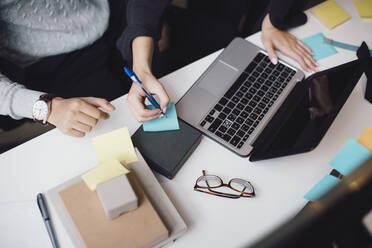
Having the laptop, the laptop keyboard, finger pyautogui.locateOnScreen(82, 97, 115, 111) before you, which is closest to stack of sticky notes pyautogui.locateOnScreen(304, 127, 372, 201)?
the laptop

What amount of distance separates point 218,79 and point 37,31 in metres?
0.65

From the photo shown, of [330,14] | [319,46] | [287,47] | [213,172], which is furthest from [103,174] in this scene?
[330,14]

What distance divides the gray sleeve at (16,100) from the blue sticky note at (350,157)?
873mm

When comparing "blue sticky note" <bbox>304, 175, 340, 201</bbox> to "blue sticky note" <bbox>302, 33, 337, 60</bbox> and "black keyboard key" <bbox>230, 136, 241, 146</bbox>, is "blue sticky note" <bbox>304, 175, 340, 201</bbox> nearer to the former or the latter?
"black keyboard key" <bbox>230, 136, 241, 146</bbox>

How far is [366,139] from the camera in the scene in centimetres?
87

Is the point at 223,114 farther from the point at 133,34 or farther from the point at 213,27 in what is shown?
the point at 213,27

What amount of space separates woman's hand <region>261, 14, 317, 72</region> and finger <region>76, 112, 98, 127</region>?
23.6 inches

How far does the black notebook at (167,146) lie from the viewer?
2.57 feet

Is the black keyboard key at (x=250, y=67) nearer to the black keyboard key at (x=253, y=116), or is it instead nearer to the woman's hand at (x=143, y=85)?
the black keyboard key at (x=253, y=116)

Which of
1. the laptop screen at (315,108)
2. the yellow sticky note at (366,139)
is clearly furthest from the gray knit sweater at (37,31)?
the yellow sticky note at (366,139)

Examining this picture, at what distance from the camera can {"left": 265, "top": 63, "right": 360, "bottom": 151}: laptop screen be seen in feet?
2.56

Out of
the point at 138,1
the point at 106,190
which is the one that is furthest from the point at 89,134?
the point at 138,1

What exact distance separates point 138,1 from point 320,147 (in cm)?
76

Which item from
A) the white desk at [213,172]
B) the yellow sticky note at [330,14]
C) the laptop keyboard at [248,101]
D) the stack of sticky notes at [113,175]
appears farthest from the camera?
the yellow sticky note at [330,14]
